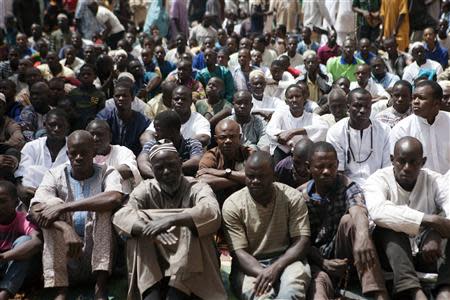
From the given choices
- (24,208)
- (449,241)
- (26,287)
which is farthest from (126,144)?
(449,241)

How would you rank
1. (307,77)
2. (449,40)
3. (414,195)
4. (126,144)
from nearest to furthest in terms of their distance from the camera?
(414,195) → (126,144) → (307,77) → (449,40)

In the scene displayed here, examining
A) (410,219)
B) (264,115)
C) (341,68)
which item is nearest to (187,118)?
(264,115)

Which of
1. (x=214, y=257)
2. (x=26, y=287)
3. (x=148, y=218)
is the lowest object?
(x=26, y=287)

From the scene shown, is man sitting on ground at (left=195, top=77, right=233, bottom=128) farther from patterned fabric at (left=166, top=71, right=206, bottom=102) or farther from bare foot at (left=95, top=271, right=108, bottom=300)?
bare foot at (left=95, top=271, right=108, bottom=300)

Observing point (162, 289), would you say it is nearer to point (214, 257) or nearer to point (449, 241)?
point (214, 257)

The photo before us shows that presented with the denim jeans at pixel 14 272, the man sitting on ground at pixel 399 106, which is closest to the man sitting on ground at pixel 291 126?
the man sitting on ground at pixel 399 106

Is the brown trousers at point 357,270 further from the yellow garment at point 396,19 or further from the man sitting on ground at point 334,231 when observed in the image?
the yellow garment at point 396,19

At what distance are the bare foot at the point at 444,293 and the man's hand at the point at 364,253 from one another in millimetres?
510

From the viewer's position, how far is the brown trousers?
458 centimetres

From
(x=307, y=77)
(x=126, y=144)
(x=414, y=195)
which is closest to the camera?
(x=414, y=195)

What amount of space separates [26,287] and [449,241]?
324 cm

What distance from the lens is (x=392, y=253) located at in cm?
459

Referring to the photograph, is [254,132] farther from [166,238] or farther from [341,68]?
[341,68]

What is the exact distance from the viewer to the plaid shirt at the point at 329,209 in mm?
5008
